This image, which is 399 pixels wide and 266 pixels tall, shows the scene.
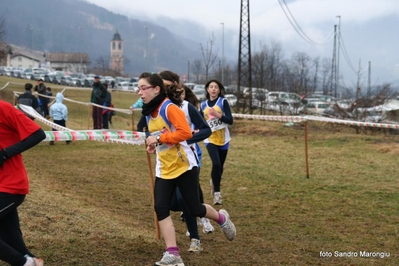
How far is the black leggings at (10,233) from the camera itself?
438 centimetres

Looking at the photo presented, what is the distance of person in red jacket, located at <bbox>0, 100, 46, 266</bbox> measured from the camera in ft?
14.3

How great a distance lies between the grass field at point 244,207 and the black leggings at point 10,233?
0.58m

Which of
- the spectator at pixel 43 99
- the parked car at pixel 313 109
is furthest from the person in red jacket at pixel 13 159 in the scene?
the parked car at pixel 313 109

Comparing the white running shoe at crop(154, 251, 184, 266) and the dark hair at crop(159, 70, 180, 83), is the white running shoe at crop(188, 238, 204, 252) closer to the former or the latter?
the white running shoe at crop(154, 251, 184, 266)

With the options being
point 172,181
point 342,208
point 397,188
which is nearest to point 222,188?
point 342,208

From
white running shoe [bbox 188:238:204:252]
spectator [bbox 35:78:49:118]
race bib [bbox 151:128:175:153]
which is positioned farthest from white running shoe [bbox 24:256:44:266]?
spectator [bbox 35:78:49:118]

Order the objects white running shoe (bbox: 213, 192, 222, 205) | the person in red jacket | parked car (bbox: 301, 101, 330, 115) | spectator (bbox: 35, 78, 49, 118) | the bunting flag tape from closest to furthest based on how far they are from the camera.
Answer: the person in red jacket < the bunting flag tape < white running shoe (bbox: 213, 192, 222, 205) < spectator (bbox: 35, 78, 49, 118) < parked car (bbox: 301, 101, 330, 115)

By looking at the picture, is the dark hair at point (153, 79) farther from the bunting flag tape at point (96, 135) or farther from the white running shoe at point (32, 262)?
the white running shoe at point (32, 262)

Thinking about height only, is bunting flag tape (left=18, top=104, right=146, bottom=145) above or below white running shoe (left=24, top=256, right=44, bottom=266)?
above

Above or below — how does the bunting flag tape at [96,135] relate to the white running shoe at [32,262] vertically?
above

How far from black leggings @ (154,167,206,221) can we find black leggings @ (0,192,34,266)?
129 centimetres

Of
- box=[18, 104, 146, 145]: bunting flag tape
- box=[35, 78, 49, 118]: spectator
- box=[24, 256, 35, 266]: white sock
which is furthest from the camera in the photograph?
box=[35, 78, 49, 118]: spectator

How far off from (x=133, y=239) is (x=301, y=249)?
1.96m

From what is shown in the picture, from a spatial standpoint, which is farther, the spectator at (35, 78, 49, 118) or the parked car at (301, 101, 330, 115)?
the parked car at (301, 101, 330, 115)
